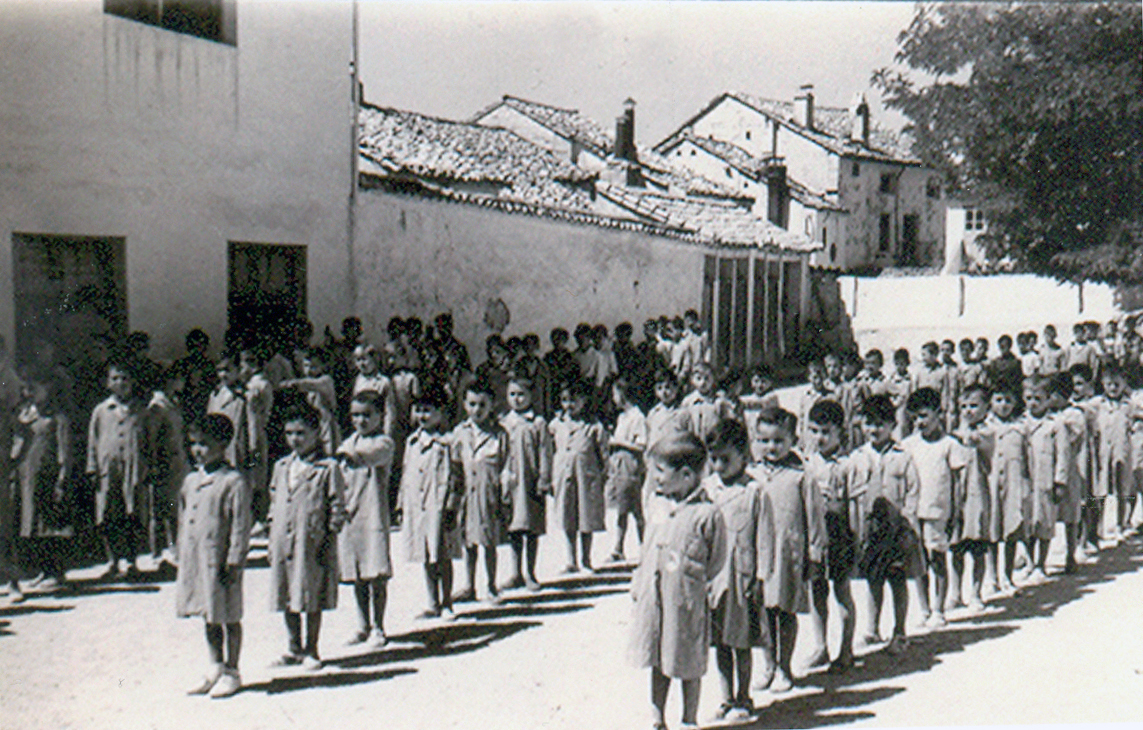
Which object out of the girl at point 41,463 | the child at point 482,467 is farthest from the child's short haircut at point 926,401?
the girl at point 41,463

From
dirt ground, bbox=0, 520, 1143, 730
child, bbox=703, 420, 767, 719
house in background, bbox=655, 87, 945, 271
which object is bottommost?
dirt ground, bbox=0, 520, 1143, 730

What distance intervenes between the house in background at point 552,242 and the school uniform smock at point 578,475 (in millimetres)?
4809

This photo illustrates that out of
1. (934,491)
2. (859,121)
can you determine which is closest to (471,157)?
→ (859,121)

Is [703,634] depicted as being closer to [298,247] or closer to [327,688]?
[327,688]

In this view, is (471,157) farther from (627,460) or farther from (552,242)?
(627,460)

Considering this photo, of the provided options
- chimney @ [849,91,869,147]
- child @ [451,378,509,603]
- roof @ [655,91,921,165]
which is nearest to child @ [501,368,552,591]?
child @ [451,378,509,603]

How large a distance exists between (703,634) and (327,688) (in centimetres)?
175

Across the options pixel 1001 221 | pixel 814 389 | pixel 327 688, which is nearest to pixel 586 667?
pixel 327 688

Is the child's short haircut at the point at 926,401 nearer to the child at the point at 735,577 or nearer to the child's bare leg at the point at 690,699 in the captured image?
the child at the point at 735,577

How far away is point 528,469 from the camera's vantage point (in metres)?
6.96

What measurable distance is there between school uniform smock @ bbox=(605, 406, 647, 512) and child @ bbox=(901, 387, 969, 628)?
6.65 ft

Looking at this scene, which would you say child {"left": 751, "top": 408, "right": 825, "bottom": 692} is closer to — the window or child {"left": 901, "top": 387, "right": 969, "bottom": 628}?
child {"left": 901, "top": 387, "right": 969, "bottom": 628}

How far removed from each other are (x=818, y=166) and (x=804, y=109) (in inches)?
55.6

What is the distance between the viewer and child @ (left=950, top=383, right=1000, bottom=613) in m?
6.57
